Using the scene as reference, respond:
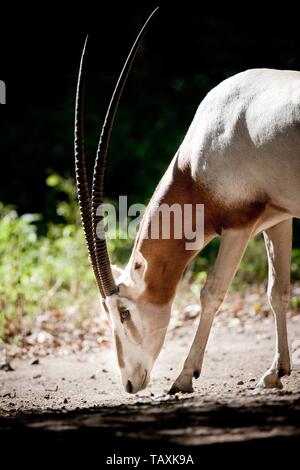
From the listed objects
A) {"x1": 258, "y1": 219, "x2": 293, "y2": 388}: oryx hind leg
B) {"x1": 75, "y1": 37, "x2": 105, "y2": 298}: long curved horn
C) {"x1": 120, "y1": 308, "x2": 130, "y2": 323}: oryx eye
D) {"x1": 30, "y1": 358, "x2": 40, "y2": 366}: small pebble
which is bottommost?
{"x1": 30, "y1": 358, "x2": 40, "y2": 366}: small pebble

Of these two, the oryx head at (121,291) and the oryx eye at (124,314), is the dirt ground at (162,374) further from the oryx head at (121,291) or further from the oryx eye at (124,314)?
the oryx eye at (124,314)

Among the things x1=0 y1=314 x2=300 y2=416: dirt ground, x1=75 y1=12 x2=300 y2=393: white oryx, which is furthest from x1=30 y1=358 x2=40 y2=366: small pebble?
x1=75 y1=12 x2=300 y2=393: white oryx

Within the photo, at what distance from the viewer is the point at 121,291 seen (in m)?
4.29

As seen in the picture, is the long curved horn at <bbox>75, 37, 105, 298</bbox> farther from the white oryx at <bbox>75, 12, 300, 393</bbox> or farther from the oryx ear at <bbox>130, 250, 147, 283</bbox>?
the oryx ear at <bbox>130, 250, 147, 283</bbox>

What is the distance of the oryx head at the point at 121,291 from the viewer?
420 centimetres

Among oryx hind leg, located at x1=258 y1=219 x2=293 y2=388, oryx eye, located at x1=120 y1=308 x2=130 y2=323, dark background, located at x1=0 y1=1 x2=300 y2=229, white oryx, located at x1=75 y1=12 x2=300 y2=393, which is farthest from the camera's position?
dark background, located at x1=0 y1=1 x2=300 y2=229

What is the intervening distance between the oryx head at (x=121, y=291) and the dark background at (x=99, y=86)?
597 cm

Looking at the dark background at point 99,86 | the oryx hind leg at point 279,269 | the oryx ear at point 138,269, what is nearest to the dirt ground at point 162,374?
the oryx hind leg at point 279,269

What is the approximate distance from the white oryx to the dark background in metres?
5.83

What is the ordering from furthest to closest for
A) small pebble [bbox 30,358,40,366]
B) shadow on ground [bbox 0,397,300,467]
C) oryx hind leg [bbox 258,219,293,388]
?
small pebble [bbox 30,358,40,366] < oryx hind leg [bbox 258,219,293,388] < shadow on ground [bbox 0,397,300,467]

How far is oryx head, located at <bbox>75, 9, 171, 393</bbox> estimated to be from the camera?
420cm
